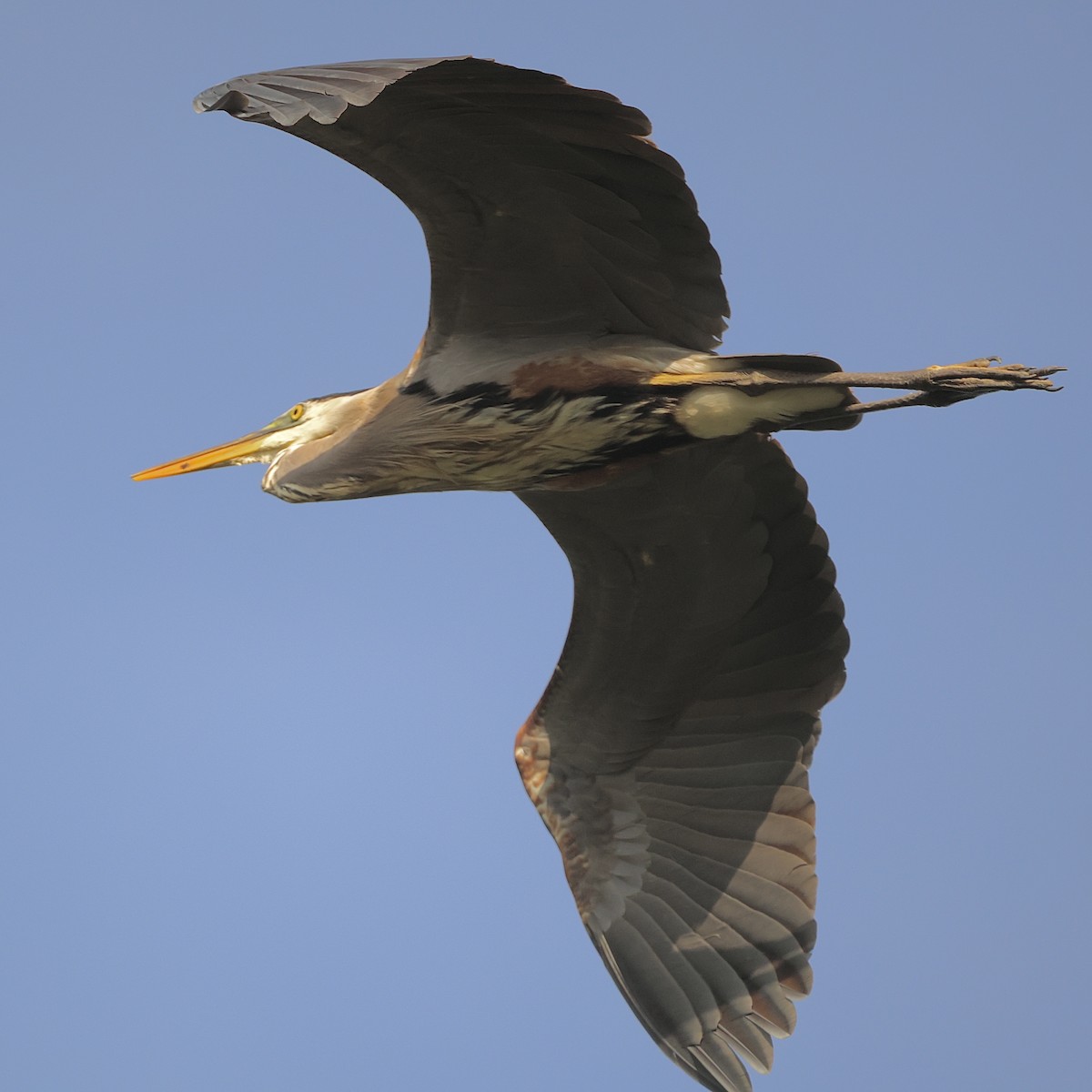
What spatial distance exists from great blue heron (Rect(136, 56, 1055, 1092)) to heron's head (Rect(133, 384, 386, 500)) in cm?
2

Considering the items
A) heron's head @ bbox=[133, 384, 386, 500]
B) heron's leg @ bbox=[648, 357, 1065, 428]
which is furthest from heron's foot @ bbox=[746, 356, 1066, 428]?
heron's head @ bbox=[133, 384, 386, 500]

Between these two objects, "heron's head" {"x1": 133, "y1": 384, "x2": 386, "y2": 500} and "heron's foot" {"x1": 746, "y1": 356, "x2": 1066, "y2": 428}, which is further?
"heron's head" {"x1": 133, "y1": 384, "x2": 386, "y2": 500}

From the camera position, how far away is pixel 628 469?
8.51m

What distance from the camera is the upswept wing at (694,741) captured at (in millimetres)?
8891

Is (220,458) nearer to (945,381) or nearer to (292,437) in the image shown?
(292,437)

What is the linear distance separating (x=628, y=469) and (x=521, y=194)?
58.8 inches

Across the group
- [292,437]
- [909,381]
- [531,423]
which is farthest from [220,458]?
[909,381]

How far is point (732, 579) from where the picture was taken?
29.7 ft

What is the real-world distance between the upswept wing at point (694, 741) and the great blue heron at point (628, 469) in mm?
12

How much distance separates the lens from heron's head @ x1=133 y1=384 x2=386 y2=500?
852 cm

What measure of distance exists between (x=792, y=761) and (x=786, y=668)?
0.49 meters

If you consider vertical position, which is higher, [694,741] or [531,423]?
[531,423]

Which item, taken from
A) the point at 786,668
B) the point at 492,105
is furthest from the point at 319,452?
the point at 786,668

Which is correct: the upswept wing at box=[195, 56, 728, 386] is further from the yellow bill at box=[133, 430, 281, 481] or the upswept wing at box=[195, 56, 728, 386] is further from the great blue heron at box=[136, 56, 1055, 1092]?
the yellow bill at box=[133, 430, 281, 481]
